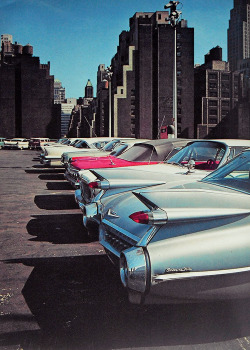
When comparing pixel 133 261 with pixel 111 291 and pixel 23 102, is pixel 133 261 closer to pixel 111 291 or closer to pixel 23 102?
pixel 111 291

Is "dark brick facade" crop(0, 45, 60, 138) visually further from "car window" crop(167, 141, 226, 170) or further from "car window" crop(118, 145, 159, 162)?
"car window" crop(167, 141, 226, 170)

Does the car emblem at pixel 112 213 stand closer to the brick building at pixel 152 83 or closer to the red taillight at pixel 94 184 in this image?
the red taillight at pixel 94 184

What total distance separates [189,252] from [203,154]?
14.6ft

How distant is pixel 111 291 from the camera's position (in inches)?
167

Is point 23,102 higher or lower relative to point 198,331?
higher

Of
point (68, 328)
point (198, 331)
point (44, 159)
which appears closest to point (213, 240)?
point (198, 331)

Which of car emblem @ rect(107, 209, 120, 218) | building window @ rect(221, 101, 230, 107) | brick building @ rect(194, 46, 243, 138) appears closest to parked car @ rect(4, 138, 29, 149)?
car emblem @ rect(107, 209, 120, 218)

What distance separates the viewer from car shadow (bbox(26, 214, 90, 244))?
646 centimetres

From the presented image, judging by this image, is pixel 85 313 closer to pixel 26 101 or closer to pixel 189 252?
pixel 189 252

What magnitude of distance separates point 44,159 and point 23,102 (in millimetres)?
121558

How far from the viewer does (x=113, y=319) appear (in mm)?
3572

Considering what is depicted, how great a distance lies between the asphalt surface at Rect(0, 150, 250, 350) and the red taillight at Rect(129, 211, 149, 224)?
0.86 m

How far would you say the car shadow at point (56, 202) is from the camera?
9.62m

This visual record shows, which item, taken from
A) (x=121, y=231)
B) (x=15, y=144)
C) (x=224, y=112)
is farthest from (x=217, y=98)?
(x=121, y=231)
